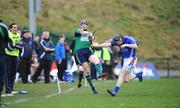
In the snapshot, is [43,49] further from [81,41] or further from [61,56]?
[81,41]

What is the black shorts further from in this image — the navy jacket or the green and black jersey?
the navy jacket

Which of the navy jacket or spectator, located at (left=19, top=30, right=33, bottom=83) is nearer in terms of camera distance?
spectator, located at (left=19, top=30, right=33, bottom=83)

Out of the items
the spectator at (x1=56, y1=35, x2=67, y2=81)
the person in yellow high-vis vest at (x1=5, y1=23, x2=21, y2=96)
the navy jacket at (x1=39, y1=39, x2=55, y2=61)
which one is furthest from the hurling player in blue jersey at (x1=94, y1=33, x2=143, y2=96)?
the spectator at (x1=56, y1=35, x2=67, y2=81)

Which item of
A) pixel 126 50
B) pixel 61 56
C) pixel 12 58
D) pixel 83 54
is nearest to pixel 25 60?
pixel 61 56

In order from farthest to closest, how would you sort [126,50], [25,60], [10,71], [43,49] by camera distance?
[43,49] < [25,60] < [10,71] < [126,50]

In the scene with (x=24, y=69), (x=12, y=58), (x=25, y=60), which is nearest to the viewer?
(x=12, y=58)

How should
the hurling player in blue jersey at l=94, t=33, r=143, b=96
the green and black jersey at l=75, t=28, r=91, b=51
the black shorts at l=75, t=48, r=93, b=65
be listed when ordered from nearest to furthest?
the hurling player in blue jersey at l=94, t=33, r=143, b=96 < the green and black jersey at l=75, t=28, r=91, b=51 < the black shorts at l=75, t=48, r=93, b=65

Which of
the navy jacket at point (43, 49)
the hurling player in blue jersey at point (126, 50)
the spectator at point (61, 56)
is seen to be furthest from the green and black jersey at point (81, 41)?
the spectator at point (61, 56)

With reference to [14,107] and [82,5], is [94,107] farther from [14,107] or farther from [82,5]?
[82,5]

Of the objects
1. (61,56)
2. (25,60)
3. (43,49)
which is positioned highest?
(43,49)

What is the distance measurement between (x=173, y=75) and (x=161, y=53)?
6.89m

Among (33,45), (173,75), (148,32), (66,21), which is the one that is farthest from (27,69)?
(148,32)

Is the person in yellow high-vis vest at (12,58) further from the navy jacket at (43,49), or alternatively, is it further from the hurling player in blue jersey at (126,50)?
the navy jacket at (43,49)

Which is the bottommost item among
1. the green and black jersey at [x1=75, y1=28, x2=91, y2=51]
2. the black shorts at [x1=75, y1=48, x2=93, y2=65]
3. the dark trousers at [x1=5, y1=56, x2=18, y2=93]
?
the dark trousers at [x1=5, y1=56, x2=18, y2=93]
